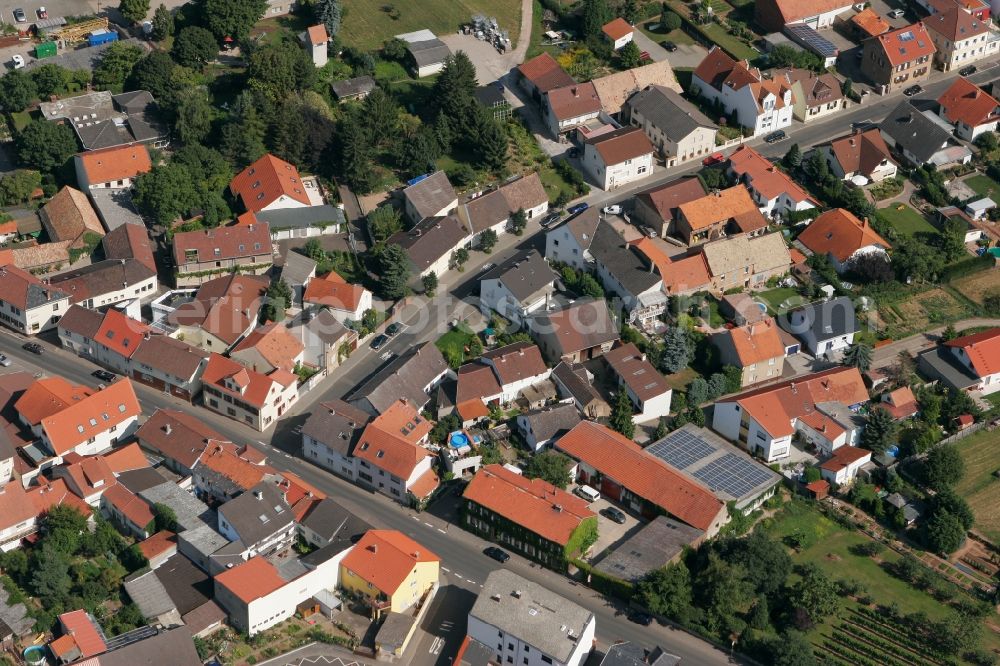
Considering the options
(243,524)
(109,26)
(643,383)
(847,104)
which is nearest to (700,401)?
(643,383)

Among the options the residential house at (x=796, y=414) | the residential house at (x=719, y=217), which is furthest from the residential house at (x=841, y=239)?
the residential house at (x=796, y=414)

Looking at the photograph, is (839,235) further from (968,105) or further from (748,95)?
(968,105)

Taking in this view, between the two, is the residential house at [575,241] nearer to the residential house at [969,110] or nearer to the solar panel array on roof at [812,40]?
the solar panel array on roof at [812,40]

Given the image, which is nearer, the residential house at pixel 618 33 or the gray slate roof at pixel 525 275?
the gray slate roof at pixel 525 275

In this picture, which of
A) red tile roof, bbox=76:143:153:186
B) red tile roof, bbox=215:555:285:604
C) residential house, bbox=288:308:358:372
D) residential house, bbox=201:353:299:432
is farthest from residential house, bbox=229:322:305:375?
red tile roof, bbox=76:143:153:186

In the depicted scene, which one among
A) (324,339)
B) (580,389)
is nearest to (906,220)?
(580,389)

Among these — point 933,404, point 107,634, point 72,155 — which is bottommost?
point 933,404

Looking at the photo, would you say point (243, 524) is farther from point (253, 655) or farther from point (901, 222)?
point (901, 222)
